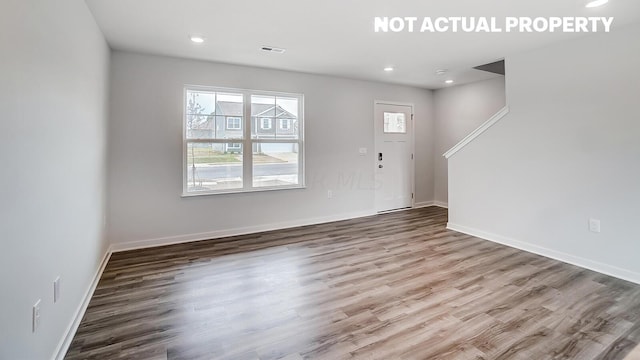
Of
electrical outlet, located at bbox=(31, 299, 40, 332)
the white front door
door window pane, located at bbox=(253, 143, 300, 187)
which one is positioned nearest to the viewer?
electrical outlet, located at bbox=(31, 299, 40, 332)

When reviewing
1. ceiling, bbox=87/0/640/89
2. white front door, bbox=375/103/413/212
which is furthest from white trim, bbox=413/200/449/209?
ceiling, bbox=87/0/640/89

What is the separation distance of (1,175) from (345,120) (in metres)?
4.53

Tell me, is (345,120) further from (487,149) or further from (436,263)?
(436,263)

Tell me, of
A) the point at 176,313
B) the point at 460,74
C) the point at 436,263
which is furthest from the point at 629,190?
the point at 176,313

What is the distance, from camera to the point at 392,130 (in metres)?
5.94

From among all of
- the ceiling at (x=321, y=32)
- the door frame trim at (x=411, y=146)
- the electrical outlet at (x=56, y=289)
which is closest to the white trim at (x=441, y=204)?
the door frame trim at (x=411, y=146)

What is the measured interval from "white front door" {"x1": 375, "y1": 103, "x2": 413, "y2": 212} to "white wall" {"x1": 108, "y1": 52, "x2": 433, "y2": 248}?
21 centimetres

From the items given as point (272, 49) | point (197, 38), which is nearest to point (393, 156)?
point (272, 49)

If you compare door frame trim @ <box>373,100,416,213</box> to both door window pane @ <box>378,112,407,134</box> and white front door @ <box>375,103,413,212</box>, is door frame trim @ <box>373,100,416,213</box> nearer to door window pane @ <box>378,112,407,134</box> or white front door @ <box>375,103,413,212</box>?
white front door @ <box>375,103,413,212</box>

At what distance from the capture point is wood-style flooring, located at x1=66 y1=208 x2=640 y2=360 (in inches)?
76.0

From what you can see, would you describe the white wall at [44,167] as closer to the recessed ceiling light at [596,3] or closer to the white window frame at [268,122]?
the white window frame at [268,122]

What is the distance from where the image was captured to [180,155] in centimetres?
404

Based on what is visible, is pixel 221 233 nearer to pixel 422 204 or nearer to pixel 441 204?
pixel 422 204

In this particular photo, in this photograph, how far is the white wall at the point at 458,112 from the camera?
538 cm
